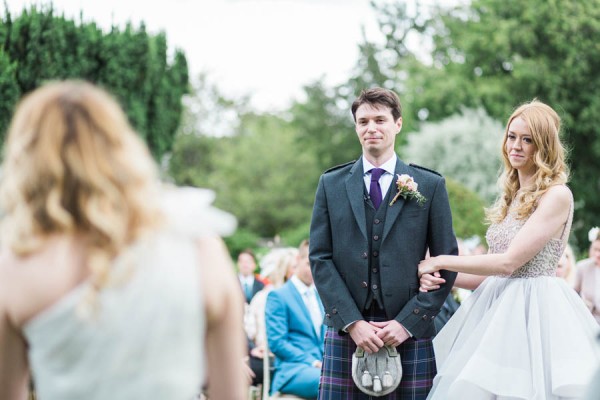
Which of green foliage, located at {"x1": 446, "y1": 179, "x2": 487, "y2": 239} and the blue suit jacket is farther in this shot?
green foliage, located at {"x1": 446, "y1": 179, "x2": 487, "y2": 239}

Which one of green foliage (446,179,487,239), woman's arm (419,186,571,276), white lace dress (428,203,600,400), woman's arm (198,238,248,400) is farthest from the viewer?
green foliage (446,179,487,239)

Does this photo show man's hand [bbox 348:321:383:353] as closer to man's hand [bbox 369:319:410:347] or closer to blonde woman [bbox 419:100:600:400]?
man's hand [bbox 369:319:410:347]

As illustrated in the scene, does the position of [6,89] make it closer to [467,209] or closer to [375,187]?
[467,209]

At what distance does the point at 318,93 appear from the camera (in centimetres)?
5234

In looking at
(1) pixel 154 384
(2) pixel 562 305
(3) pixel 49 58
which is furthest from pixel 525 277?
(3) pixel 49 58

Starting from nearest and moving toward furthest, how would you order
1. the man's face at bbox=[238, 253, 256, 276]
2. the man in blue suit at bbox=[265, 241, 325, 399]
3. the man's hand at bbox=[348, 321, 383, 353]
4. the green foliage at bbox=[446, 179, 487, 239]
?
the man's hand at bbox=[348, 321, 383, 353]
the man in blue suit at bbox=[265, 241, 325, 399]
the man's face at bbox=[238, 253, 256, 276]
the green foliage at bbox=[446, 179, 487, 239]

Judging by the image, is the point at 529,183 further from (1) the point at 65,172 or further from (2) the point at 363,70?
(2) the point at 363,70

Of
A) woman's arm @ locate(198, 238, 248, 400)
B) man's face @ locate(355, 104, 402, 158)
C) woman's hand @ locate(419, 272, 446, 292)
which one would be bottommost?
woman's hand @ locate(419, 272, 446, 292)

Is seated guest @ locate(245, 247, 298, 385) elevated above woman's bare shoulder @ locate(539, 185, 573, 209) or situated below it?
below

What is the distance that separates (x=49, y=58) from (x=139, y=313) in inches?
1020

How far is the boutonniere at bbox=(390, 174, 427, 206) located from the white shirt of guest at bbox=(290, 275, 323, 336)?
2.87 m

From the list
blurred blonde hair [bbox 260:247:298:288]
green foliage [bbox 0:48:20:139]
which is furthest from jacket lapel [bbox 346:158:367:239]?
green foliage [bbox 0:48:20:139]

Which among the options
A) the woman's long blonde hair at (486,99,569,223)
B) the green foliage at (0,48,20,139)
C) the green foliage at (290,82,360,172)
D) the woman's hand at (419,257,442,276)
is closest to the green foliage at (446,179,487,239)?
the green foliage at (0,48,20,139)

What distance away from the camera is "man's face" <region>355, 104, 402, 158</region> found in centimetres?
512
